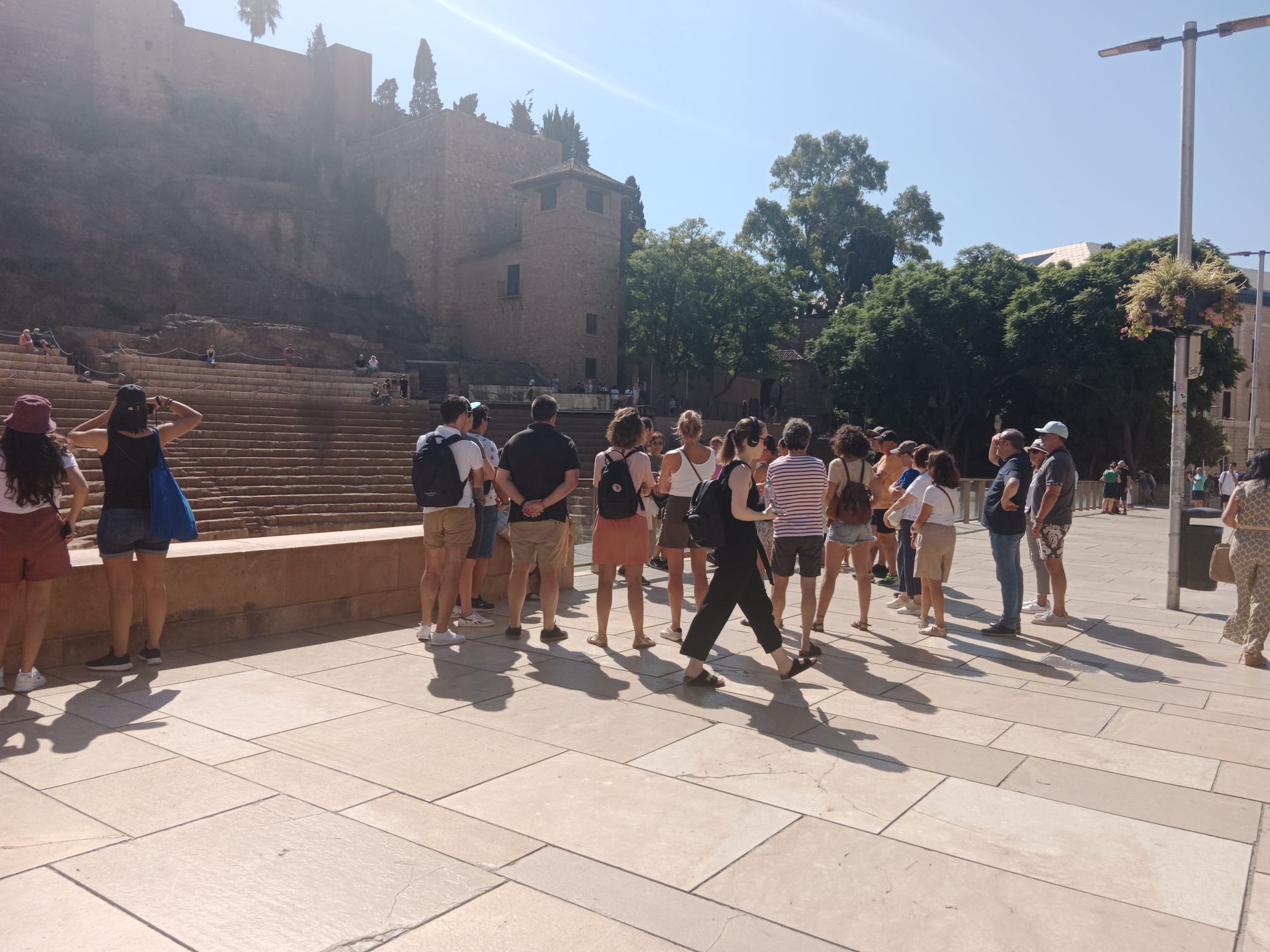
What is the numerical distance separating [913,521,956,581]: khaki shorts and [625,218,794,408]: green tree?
129ft

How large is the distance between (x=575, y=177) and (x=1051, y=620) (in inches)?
1637

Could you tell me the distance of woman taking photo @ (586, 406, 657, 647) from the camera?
6.58 metres

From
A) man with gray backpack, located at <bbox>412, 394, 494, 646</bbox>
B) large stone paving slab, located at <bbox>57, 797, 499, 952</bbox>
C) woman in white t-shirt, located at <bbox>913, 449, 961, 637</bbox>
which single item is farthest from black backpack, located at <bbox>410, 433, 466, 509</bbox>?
woman in white t-shirt, located at <bbox>913, 449, 961, 637</bbox>

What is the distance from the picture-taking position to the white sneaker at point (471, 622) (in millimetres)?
7363

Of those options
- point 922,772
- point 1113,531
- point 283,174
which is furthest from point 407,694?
point 283,174

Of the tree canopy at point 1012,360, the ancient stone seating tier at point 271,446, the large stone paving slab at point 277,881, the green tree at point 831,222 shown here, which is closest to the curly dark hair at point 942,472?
the large stone paving slab at point 277,881

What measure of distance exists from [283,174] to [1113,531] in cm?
5199

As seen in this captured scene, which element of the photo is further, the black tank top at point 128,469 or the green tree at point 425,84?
the green tree at point 425,84

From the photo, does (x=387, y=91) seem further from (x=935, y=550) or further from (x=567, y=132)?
(x=935, y=550)

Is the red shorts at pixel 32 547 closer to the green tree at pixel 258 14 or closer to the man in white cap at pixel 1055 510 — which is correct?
the man in white cap at pixel 1055 510

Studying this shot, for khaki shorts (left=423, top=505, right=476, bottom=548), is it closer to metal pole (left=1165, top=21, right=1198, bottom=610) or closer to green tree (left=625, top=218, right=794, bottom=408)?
metal pole (left=1165, top=21, right=1198, bottom=610)

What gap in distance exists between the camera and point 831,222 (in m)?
56.4

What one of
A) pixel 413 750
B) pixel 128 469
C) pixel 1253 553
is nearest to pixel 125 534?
pixel 128 469

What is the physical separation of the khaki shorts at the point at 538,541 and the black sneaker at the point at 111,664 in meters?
2.51
